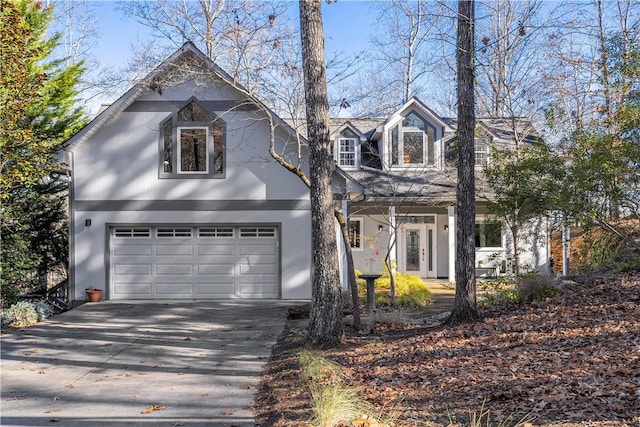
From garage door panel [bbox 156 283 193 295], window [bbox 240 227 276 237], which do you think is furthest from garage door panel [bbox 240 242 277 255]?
garage door panel [bbox 156 283 193 295]

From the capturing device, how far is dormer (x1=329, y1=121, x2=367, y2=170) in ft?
72.3

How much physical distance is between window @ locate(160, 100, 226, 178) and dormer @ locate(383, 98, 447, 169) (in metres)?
6.74

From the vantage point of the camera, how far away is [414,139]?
2153cm

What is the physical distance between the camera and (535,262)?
20875 millimetres

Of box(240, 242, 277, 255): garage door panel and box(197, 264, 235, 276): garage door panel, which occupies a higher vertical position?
box(240, 242, 277, 255): garage door panel

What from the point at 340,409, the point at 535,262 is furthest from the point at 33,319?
the point at 535,262

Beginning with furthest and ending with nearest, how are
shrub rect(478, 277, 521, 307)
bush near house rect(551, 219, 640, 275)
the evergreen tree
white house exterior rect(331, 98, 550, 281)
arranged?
white house exterior rect(331, 98, 550, 281) < the evergreen tree < shrub rect(478, 277, 521, 307) < bush near house rect(551, 219, 640, 275)

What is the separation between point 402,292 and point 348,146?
26.0 ft

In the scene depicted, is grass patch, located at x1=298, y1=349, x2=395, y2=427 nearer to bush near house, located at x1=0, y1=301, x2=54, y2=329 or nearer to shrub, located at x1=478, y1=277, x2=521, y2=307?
shrub, located at x1=478, y1=277, x2=521, y2=307

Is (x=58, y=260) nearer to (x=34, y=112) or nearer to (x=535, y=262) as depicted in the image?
(x=34, y=112)

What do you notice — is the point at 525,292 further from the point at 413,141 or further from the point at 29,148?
the point at 29,148

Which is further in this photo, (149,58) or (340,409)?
(149,58)

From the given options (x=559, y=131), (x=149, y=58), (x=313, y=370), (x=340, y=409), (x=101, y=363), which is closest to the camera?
(x=340, y=409)

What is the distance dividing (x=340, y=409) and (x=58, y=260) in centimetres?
1588
